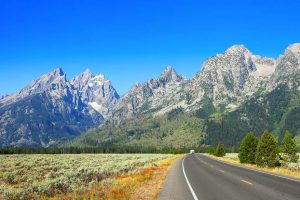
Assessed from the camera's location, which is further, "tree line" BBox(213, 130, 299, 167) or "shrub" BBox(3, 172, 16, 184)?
"tree line" BBox(213, 130, 299, 167)

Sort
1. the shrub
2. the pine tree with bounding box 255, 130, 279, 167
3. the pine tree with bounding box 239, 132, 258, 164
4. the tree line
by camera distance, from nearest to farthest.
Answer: the shrub → the pine tree with bounding box 255, 130, 279, 167 → the tree line → the pine tree with bounding box 239, 132, 258, 164

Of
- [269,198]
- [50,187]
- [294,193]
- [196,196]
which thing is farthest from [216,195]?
[50,187]

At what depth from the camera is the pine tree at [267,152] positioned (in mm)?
49531

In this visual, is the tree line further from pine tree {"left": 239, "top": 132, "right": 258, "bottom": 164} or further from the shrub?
the shrub

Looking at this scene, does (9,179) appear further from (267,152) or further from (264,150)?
(264,150)

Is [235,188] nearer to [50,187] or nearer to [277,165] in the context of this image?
[50,187]

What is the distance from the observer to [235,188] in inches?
902

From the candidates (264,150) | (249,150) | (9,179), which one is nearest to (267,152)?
(264,150)

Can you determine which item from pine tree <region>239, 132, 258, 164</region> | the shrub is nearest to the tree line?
pine tree <region>239, 132, 258, 164</region>

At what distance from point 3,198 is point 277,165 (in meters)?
40.4

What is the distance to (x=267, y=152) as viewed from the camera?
50188mm

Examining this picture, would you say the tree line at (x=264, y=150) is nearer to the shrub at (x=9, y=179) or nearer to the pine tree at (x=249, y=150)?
the pine tree at (x=249, y=150)

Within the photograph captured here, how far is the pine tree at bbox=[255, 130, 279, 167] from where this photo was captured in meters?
49.5

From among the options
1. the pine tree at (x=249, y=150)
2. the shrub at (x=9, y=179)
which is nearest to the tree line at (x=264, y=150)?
the pine tree at (x=249, y=150)
